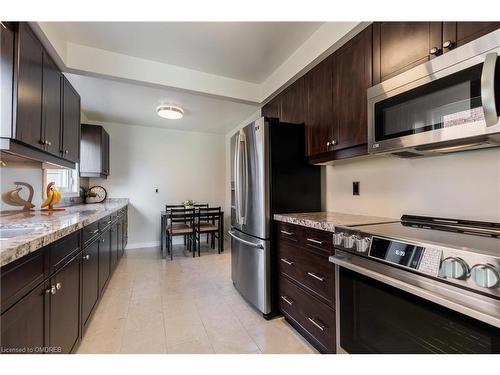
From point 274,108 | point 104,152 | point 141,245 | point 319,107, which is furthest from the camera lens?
point 141,245

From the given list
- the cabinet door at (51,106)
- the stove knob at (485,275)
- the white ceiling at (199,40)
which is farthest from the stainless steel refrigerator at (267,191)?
the cabinet door at (51,106)

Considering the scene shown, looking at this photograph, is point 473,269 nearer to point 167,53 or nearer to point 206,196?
point 167,53

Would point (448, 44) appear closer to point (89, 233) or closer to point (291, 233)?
point (291, 233)

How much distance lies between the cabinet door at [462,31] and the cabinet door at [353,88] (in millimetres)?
443

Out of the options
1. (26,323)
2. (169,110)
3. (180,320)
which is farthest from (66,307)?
(169,110)

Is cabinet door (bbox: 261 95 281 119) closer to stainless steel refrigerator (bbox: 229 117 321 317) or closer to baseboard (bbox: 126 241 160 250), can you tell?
Answer: stainless steel refrigerator (bbox: 229 117 321 317)

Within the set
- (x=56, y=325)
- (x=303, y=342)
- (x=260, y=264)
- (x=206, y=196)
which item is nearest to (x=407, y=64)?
(x=260, y=264)

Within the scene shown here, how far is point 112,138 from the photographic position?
4676 mm

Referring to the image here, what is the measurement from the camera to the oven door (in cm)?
83

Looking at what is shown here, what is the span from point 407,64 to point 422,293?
1206 mm

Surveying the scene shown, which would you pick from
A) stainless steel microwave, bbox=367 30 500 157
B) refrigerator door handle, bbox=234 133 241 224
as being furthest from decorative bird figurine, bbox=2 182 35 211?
stainless steel microwave, bbox=367 30 500 157

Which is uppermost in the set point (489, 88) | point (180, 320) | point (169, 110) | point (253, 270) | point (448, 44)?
point (169, 110)

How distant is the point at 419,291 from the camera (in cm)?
97

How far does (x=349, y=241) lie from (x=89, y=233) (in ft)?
6.32
